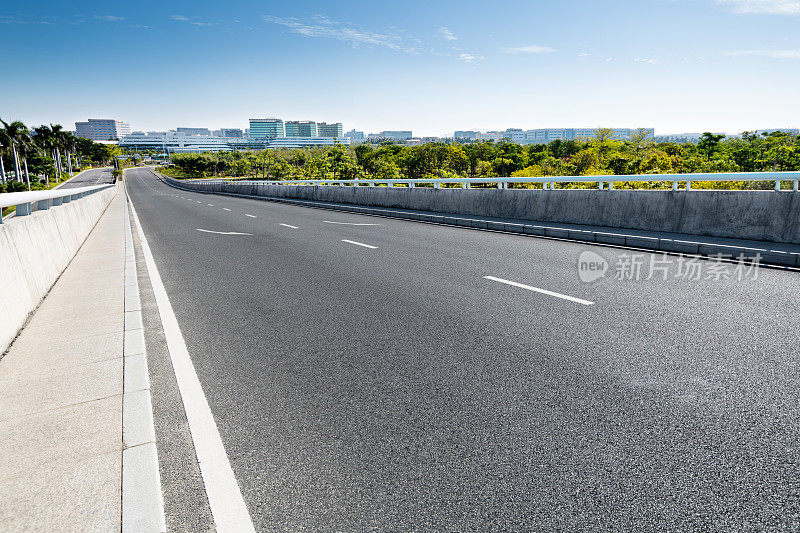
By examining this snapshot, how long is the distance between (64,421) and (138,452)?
2.49ft

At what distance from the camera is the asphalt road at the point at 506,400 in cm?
249

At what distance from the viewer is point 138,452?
9.52ft

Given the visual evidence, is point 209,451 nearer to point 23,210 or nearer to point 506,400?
point 506,400

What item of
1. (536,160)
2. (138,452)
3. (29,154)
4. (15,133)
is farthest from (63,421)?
(536,160)

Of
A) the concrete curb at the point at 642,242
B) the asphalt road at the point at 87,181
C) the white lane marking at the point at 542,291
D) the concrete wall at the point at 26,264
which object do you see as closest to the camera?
the concrete wall at the point at 26,264

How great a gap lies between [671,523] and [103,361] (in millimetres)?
4353

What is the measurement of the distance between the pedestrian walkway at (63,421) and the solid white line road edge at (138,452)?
4 cm

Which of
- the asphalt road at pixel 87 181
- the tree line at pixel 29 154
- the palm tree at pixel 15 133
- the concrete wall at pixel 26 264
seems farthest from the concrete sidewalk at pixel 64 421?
the palm tree at pixel 15 133

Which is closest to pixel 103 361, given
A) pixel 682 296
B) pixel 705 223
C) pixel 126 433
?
pixel 126 433

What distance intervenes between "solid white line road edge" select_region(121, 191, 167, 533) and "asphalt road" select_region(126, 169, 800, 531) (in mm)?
439

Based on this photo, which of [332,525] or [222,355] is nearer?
[332,525]

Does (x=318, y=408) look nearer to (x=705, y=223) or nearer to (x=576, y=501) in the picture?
(x=576, y=501)

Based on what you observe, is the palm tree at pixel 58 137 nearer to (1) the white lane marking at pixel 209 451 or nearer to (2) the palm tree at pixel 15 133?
(2) the palm tree at pixel 15 133

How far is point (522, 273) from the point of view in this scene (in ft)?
26.2
